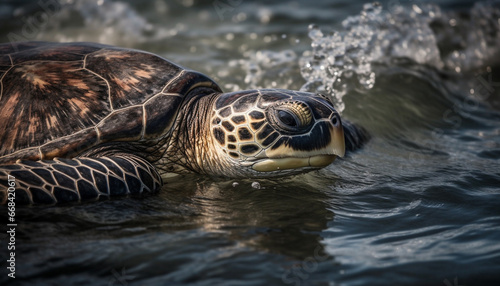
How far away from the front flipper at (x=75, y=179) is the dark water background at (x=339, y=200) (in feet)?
0.25

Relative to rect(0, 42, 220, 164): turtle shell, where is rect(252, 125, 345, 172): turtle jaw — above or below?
below

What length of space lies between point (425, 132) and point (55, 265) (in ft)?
14.1

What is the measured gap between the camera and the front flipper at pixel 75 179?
10.2 feet

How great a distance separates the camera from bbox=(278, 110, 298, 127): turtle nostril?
357cm

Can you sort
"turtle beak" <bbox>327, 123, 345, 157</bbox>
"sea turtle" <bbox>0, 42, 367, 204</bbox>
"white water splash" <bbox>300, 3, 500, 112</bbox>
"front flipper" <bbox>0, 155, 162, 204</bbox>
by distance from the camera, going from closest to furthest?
"front flipper" <bbox>0, 155, 162, 204</bbox>
"sea turtle" <bbox>0, 42, 367, 204</bbox>
"turtle beak" <bbox>327, 123, 345, 157</bbox>
"white water splash" <bbox>300, 3, 500, 112</bbox>

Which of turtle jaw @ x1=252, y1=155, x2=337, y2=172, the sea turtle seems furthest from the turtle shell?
turtle jaw @ x1=252, y1=155, x2=337, y2=172

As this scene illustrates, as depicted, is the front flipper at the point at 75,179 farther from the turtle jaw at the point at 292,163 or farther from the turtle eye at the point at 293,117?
the turtle eye at the point at 293,117

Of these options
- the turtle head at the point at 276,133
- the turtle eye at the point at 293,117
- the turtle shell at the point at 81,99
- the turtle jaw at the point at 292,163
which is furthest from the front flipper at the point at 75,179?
the turtle eye at the point at 293,117

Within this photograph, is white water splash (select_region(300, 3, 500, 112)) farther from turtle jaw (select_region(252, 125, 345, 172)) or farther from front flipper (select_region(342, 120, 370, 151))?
turtle jaw (select_region(252, 125, 345, 172))

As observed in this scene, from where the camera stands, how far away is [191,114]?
4031 mm

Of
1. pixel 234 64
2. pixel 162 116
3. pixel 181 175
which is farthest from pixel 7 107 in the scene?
pixel 234 64

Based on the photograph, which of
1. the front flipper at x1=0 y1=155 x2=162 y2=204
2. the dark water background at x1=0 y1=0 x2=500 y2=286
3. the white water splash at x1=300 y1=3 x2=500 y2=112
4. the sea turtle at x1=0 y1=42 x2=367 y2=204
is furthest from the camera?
the white water splash at x1=300 y1=3 x2=500 y2=112

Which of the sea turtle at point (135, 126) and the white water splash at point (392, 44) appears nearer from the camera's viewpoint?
the sea turtle at point (135, 126)

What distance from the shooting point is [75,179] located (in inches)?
128
